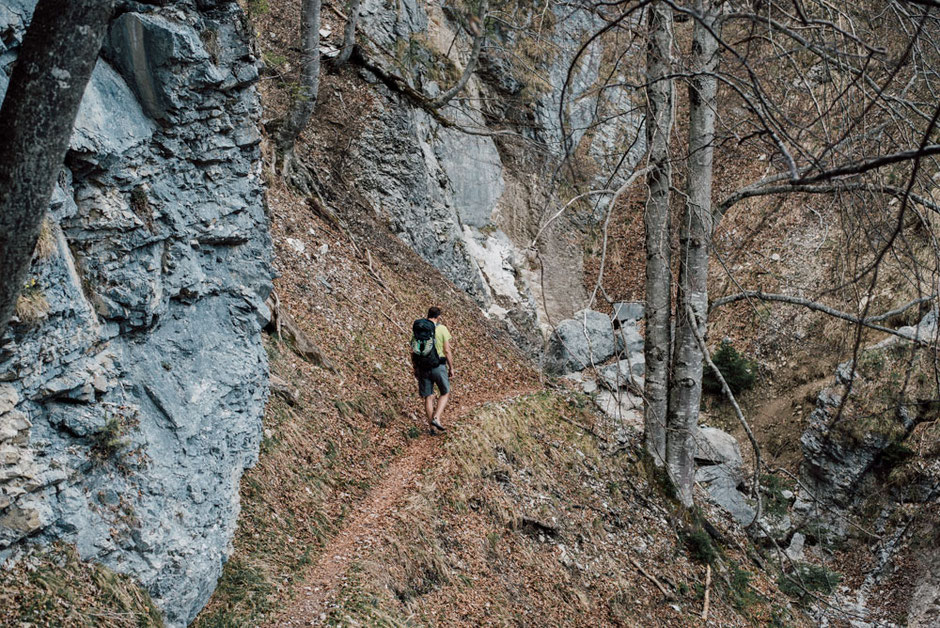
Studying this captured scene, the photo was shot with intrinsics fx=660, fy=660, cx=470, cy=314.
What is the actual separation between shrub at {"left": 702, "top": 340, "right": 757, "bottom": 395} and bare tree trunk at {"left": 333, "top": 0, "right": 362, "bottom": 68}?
11.7 metres

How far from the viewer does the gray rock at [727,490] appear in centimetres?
1140

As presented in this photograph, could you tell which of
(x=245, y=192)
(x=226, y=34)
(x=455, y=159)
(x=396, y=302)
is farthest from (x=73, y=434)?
(x=455, y=159)

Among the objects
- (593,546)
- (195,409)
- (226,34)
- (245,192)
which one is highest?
(226,34)


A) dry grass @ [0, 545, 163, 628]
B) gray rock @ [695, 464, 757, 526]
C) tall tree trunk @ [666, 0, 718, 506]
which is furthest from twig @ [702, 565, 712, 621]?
dry grass @ [0, 545, 163, 628]

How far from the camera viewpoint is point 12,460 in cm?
389

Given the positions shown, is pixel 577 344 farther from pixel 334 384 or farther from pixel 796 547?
pixel 334 384

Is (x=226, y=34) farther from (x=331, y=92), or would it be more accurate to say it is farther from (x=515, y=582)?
(x=331, y=92)

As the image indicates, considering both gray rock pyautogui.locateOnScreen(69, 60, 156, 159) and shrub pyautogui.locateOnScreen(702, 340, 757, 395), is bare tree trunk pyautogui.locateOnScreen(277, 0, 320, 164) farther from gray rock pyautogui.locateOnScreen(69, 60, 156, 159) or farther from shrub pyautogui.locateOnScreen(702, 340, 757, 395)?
shrub pyautogui.locateOnScreen(702, 340, 757, 395)

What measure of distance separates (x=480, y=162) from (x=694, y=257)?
458 inches

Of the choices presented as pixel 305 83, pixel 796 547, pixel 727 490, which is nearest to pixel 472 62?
pixel 305 83

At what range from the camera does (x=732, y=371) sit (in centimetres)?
1706

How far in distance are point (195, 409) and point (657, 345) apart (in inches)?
226

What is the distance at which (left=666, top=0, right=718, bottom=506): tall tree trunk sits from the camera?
752 cm

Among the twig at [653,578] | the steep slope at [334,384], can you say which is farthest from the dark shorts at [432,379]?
the twig at [653,578]
